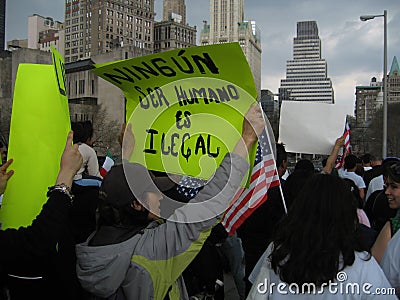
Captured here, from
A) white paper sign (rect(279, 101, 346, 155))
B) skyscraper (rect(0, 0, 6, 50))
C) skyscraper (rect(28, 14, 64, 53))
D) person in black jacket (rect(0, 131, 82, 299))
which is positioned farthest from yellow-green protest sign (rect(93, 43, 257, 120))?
skyscraper (rect(0, 0, 6, 50))

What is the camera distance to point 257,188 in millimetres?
3180

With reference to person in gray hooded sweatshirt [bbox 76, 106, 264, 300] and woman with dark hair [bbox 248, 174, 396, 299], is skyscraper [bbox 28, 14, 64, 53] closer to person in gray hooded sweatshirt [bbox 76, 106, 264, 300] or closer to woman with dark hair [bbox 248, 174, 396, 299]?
person in gray hooded sweatshirt [bbox 76, 106, 264, 300]

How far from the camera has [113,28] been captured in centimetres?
12925

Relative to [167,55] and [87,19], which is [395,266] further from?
[87,19]

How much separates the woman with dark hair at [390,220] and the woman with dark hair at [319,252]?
1.69 feet

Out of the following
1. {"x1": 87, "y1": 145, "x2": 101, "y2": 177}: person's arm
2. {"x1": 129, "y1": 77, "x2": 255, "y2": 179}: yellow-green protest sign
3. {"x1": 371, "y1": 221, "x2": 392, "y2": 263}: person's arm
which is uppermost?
{"x1": 129, "y1": 77, "x2": 255, "y2": 179}: yellow-green protest sign

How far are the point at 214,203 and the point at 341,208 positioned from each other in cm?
59

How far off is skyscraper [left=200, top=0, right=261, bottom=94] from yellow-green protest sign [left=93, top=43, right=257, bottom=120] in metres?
154

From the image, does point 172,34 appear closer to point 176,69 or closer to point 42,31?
point 42,31

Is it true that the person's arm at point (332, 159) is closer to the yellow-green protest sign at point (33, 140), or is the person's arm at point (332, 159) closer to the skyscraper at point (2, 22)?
the yellow-green protest sign at point (33, 140)

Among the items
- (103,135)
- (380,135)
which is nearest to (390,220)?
(380,135)

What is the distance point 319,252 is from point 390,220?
841 millimetres

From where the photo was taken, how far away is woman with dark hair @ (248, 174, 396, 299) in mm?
2127

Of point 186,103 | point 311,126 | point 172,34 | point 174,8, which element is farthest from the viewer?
point 174,8
